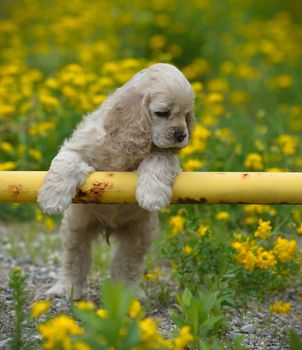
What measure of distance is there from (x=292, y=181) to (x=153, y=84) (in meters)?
0.77

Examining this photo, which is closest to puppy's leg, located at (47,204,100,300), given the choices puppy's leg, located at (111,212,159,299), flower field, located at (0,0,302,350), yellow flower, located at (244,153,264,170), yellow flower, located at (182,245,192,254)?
puppy's leg, located at (111,212,159,299)

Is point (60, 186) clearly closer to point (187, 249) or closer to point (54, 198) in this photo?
point (54, 198)

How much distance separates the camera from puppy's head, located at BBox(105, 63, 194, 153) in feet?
11.1

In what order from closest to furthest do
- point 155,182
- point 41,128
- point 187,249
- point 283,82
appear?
point 155,182
point 187,249
point 41,128
point 283,82

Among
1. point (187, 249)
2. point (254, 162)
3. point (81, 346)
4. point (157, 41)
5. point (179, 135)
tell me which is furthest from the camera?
point (157, 41)

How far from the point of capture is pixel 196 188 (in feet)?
Answer: 10.4

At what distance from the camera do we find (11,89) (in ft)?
19.5

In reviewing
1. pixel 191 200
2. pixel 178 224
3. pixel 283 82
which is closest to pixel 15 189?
pixel 191 200

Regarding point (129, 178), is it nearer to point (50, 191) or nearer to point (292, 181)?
point (50, 191)

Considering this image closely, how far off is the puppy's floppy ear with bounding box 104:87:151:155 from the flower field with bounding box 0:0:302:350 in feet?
2.00

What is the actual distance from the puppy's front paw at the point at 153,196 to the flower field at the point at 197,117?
17.3 inches

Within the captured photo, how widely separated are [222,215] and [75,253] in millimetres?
893

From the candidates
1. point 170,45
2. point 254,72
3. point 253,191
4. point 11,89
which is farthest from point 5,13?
point 253,191

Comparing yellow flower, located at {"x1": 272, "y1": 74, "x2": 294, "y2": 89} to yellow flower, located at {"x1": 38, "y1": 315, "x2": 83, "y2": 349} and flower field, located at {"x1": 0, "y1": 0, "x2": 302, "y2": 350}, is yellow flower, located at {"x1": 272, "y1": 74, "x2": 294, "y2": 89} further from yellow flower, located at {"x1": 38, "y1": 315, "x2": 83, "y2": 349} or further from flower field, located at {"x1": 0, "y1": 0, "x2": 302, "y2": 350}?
yellow flower, located at {"x1": 38, "y1": 315, "x2": 83, "y2": 349}
